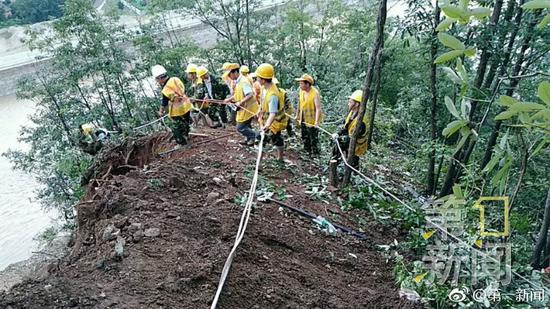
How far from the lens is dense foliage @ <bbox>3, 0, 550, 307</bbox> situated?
14.6 feet

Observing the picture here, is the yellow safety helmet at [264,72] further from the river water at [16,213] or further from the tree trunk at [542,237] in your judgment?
the river water at [16,213]

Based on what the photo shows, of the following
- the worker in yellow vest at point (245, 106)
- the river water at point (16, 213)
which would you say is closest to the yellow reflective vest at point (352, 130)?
the worker in yellow vest at point (245, 106)

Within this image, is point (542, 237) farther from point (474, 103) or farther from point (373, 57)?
point (474, 103)

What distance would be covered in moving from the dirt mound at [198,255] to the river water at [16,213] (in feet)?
37.6

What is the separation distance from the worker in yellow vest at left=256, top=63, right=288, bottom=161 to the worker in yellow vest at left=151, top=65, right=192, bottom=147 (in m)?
1.43

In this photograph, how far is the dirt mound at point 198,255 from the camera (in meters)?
3.16

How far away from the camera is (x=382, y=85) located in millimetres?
15719

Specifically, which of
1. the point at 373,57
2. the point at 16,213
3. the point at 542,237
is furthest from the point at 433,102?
the point at 16,213

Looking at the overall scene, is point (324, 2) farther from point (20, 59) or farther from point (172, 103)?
point (20, 59)

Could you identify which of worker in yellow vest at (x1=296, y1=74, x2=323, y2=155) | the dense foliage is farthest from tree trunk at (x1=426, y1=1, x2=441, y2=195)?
worker in yellow vest at (x1=296, y1=74, x2=323, y2=155)

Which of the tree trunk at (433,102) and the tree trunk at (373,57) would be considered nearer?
the tree trunk at (373,57)

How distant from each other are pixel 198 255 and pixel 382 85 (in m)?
13.4

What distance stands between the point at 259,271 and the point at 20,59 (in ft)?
86.6

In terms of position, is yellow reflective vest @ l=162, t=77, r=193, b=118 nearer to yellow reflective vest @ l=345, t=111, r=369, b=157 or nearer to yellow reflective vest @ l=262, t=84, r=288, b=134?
yellow reflective vest @ l=262, t=84, r=288, b=134
